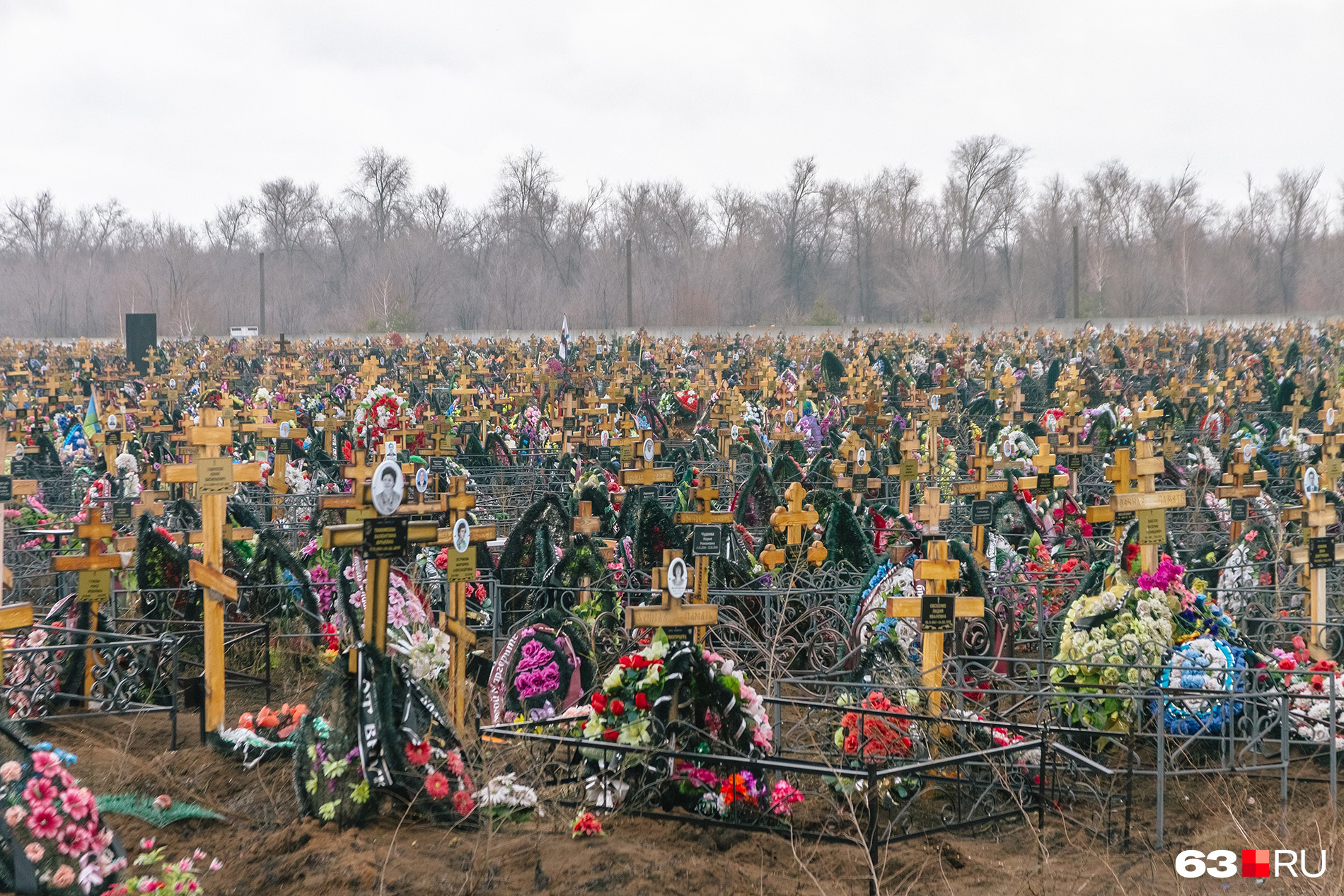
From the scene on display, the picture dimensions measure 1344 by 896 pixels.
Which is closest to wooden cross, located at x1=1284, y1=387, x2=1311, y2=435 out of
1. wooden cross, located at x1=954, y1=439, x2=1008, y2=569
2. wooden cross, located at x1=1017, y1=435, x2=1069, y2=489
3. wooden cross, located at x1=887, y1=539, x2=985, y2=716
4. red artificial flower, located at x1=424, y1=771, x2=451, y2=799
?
wooden cross, located at x1=1017, y1=435, x2=1069, y2=489

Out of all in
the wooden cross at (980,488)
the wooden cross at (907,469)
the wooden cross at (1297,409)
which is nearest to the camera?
the wooden cross at (980,488)

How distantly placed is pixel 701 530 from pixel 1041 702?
7.53 feet

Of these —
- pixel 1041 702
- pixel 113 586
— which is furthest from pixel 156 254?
pixel 1041 702

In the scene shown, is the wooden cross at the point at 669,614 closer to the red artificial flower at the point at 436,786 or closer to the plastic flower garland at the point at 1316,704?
the red artificial flower at the point at 436,786

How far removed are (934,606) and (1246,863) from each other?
211 centimetres

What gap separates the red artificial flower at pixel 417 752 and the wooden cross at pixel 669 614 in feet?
3.41

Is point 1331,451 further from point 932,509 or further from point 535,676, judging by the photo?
point 535,676

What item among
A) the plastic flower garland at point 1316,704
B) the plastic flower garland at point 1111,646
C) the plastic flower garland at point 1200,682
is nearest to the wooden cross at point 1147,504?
the plastic flower garland at point 1111,646

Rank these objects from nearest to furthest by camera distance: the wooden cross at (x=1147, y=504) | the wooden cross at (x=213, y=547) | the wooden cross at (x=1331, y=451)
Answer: the wooden cross at (x=213, y=547) < the wooden cross at (x=1147, y=504) < the wooden cross at (x=1331, y=451)

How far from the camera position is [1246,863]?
5.45 metres

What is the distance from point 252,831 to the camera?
531 centimetres

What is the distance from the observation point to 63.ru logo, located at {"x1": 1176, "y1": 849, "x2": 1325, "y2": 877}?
535 cm

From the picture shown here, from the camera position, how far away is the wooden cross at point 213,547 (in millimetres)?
7027

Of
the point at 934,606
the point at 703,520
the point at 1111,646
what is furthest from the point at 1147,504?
the point at 703,520
